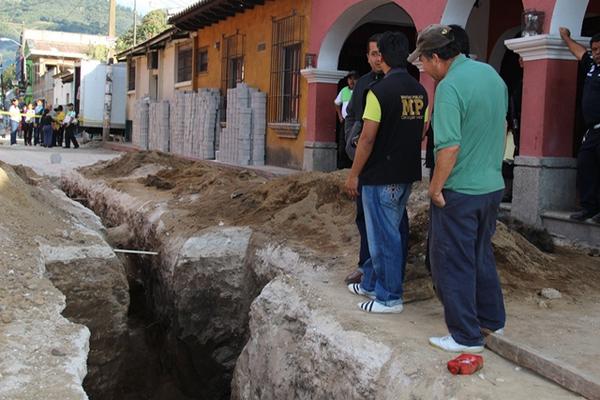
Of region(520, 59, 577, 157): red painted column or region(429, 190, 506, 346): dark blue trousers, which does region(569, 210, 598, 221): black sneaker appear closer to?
region(520, 59, 577, 157): red painted column

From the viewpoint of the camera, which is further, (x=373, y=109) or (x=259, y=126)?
(x=259, y=126)

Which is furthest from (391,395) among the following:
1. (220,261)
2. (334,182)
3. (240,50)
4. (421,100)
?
Answer: (240,50)

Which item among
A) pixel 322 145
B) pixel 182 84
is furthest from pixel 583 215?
pixel 182 84

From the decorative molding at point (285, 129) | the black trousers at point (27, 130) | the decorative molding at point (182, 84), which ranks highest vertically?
the decorative molding at point (182, 84)

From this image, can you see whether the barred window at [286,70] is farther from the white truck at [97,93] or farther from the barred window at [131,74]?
the white truck at [97,93]

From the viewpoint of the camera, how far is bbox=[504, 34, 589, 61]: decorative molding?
6.43m

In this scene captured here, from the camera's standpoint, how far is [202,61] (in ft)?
55.9

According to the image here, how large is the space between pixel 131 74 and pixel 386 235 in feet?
72.2

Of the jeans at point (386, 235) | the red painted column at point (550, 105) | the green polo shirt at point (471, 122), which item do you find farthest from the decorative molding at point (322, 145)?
the green polo shirt at point (471, 122)

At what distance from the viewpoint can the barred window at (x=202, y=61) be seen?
16750mm

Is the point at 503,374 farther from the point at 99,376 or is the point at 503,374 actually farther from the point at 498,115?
the point at 99,376

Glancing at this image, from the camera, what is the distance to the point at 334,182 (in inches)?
273

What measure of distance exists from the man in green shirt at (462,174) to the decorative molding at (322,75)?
7.76m

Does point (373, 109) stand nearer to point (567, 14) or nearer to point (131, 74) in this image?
point (567, 14)
